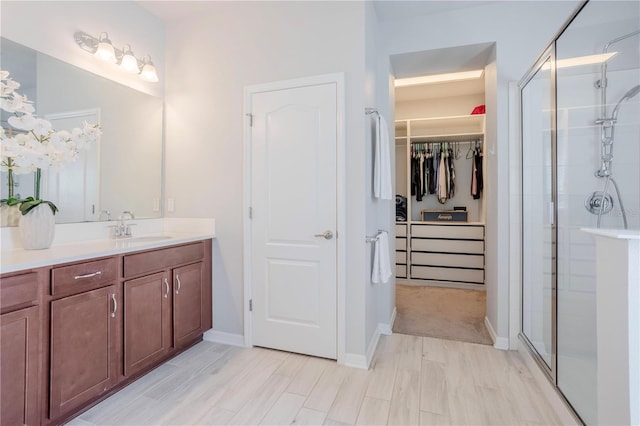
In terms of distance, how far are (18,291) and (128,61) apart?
1.85m

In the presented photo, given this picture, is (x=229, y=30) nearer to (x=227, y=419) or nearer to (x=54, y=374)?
(x=54, y=374)

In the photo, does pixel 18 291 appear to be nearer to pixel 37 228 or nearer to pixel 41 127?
pixel 37 228

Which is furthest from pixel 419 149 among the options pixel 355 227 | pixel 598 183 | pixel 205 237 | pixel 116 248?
pixel 116 248

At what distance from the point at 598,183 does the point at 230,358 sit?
297 cm

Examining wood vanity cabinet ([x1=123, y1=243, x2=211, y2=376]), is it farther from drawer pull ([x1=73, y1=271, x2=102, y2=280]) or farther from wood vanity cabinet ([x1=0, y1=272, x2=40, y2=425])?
wood vanity cabinet ([x1=0, y1=272, x2=40, y2=425])

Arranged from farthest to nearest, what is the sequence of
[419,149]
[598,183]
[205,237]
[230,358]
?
[419,149], [205,237], [230,358], [598,183]

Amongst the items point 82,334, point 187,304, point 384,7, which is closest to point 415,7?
point 384,7

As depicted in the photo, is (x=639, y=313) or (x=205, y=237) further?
(x=205, y=237)

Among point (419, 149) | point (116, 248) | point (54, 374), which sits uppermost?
point (419, 149)

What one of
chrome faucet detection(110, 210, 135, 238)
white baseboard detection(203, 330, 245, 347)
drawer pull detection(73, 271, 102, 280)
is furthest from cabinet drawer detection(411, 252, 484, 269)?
drawer pull detection(73, 271, 102, 280)

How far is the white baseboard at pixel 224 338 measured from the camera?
2536mm

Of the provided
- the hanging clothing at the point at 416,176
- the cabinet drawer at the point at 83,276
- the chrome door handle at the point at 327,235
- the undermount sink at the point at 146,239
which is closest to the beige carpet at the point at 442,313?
the chrome door handle at the point at 327,235

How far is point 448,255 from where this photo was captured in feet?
14.0

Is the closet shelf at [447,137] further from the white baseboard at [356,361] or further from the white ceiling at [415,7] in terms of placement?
the white baseboard at [356,361]
